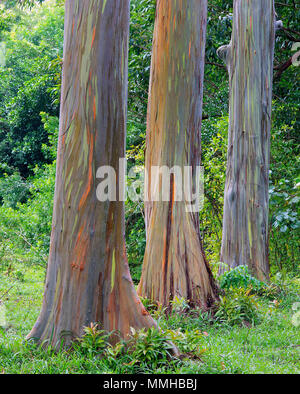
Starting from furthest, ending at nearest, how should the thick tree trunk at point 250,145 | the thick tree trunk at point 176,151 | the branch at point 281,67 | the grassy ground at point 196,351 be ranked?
the branch at point 281,67
the thick tree trunk at point 250,145
the thick tree trunk at point 176,151
the grassy ground at point 196,351

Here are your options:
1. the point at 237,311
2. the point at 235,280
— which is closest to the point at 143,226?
the point at 235,280

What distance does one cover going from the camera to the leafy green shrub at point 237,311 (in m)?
6.19

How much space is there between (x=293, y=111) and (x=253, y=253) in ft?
17.5

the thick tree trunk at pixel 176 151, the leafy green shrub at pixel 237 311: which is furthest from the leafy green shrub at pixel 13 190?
the leafy green shrub at pixel 237 311

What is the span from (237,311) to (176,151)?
2.15 meters

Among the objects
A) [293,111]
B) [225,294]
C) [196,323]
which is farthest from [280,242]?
[196,323]

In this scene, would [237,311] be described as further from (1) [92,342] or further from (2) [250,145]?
(2) [250,145]

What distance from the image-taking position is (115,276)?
448cm

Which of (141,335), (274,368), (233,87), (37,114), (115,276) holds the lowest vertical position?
(274,368)

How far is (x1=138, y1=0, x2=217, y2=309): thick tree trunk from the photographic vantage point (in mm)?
6441

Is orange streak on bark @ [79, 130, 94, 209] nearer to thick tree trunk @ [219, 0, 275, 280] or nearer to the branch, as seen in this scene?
thick tree trunk @ [219, 0, 275, 280]

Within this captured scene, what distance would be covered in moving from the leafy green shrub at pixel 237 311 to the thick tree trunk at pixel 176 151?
24cm

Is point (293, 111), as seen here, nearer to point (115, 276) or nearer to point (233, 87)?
point (233, 87)

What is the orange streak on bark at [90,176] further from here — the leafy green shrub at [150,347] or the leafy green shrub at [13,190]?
the leafy green shrub at [13,190]
